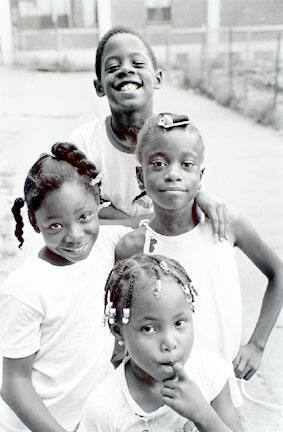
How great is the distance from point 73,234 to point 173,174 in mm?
261

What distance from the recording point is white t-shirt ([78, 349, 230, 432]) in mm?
1185

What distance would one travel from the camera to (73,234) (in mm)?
1416

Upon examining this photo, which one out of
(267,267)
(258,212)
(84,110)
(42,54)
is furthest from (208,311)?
(42,54)

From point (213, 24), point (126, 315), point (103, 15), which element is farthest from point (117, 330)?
point (213, 24)

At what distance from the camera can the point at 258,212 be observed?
4.11 m

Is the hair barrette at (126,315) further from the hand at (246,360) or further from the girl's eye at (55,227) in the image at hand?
the hand at (246,360)

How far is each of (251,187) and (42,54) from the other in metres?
8.72

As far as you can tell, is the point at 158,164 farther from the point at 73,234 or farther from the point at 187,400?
the point at 187,400

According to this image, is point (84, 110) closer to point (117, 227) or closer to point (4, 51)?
point (4, 51)

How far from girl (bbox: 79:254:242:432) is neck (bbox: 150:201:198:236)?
0.32 meters

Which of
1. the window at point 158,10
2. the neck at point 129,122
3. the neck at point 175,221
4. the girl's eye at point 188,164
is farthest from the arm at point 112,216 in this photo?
the window at point 158,10

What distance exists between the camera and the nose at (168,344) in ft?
3.73

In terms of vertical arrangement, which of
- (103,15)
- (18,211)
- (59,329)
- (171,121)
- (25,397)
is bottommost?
(25,397)

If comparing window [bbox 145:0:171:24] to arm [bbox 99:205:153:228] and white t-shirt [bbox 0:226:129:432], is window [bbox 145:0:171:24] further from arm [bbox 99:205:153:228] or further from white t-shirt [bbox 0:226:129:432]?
white t-shirt [bbox 0:226:129:432]
